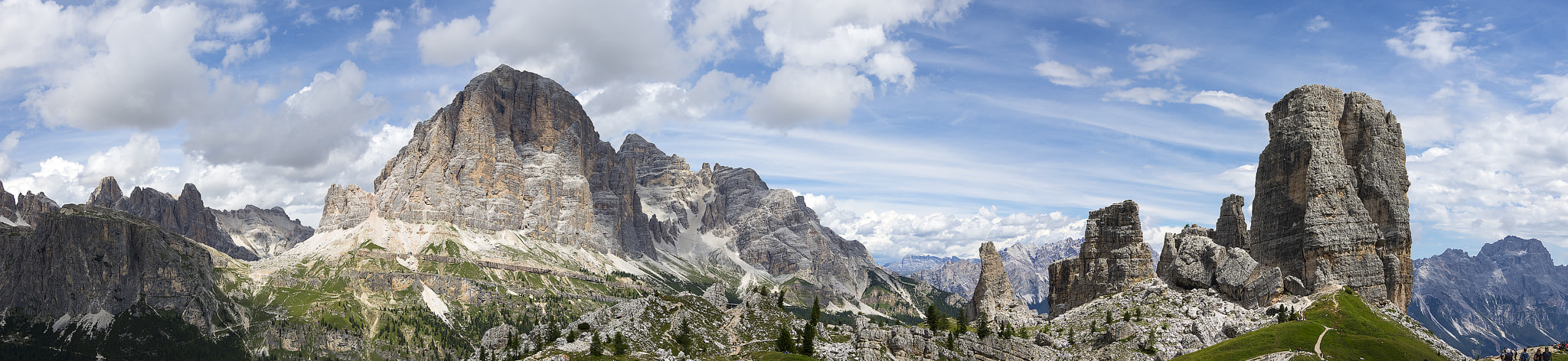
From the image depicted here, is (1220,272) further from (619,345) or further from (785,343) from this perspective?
(619,345)

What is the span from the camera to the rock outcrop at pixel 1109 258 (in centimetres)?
16000

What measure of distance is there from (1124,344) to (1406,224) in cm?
4978

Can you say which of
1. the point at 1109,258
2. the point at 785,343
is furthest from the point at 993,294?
the point at 785,343

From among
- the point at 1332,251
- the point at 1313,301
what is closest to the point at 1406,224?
the point at 1332,251

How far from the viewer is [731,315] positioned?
5930 inches

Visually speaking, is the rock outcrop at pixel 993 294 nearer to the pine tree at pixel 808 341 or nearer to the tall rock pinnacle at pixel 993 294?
the tall rock pinnacle at pixel 993 294

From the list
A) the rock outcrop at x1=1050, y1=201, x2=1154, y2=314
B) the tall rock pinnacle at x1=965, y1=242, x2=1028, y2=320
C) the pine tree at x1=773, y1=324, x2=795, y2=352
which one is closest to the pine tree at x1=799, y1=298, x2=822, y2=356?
the pine tree at x1=773, y1=324, x2=795, y2=352

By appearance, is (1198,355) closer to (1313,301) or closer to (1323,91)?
(1313,301)

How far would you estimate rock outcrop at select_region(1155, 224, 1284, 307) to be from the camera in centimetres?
13562

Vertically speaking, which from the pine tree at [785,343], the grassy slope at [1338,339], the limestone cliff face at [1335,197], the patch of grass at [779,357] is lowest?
the patch of grass at [779,357]

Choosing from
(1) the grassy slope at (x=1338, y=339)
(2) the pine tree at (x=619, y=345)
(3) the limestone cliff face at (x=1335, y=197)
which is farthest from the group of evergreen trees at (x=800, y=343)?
(3) the limestone cliff face at (x=1335, y=197)

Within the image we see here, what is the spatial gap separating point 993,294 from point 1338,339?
3276 inches

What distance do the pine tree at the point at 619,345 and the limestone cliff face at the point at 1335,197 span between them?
335 ft

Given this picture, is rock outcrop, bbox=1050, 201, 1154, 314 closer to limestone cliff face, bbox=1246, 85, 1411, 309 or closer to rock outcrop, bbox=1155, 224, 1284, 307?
rock outcrop, bbox=1155, 224, 1284, 307
